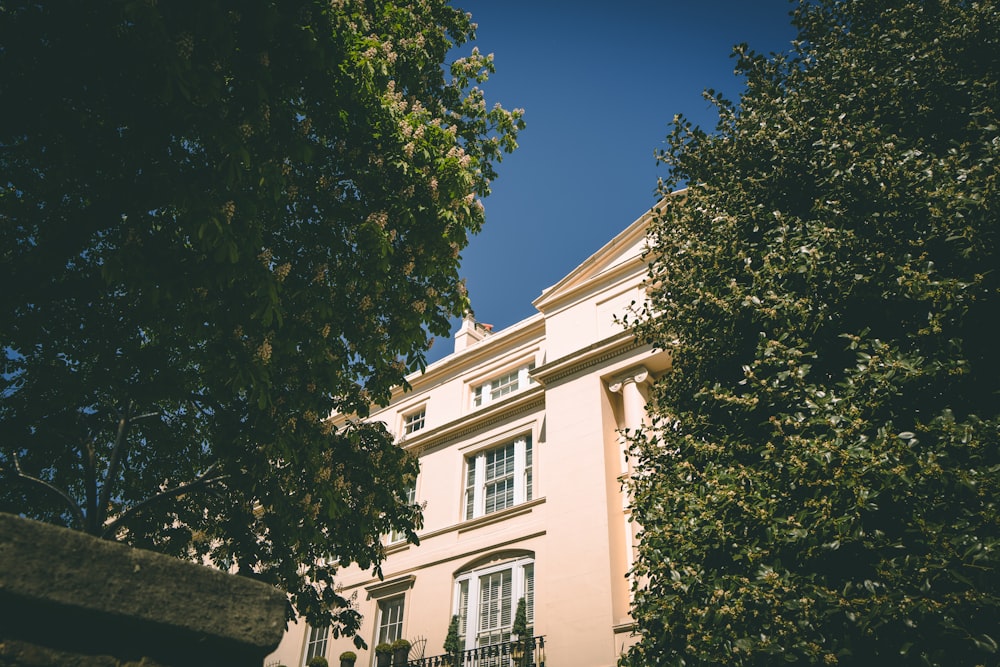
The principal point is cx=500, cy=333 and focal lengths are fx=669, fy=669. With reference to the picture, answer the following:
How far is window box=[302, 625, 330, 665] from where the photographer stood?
72.6ft

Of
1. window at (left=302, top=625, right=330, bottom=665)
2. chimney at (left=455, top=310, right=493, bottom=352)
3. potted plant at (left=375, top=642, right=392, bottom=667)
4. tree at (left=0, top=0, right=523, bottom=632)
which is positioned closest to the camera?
tree at (left=0, top=0, right=523, bottom=632)

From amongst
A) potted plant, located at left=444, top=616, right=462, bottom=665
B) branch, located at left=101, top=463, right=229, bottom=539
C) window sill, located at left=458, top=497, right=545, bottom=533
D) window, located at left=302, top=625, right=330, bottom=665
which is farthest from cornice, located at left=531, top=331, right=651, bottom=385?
branch, located at left=101, top=463, right=229, bottom=539

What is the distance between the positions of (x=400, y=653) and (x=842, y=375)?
14.8 m

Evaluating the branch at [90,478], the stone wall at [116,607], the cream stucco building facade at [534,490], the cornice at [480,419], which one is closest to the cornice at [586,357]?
the cream stucco building facade at [534,490]

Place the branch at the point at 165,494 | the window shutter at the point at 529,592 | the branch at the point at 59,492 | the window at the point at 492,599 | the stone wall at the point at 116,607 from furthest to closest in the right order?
1. the window at the point at 492,599
2. the window shutter at the point at 529,592
3. the branch at the point at 59,492
4. the branch at the point at 165,494
5. the stone wall at the point at 116,607

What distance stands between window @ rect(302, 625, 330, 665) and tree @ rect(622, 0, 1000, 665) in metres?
17.3

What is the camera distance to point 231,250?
6.54 m

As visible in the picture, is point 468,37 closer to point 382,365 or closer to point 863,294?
point 382,365

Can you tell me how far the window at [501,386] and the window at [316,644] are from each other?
9.23 meters

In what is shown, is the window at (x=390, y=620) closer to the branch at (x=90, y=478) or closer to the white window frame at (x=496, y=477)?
the white window frame at (x=496, y=477)

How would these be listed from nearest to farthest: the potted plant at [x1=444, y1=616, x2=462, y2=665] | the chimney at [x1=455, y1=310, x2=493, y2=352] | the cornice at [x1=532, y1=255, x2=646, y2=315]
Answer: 1. the potted plant at [x1=444, y1=616, x2=462, y2=665]
2. the cornice at [x1=532, y1=255, x2=646, y2=315]
3. the chimney at [x1=455, y1=310, x2=493, y2=352]

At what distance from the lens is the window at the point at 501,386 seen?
23383 mm

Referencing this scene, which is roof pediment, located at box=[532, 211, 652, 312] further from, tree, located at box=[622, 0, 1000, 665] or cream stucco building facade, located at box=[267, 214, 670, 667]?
tree, located at box=[622, 0, 1000, 665]

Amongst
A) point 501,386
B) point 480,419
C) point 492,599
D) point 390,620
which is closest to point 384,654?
point 390,620
